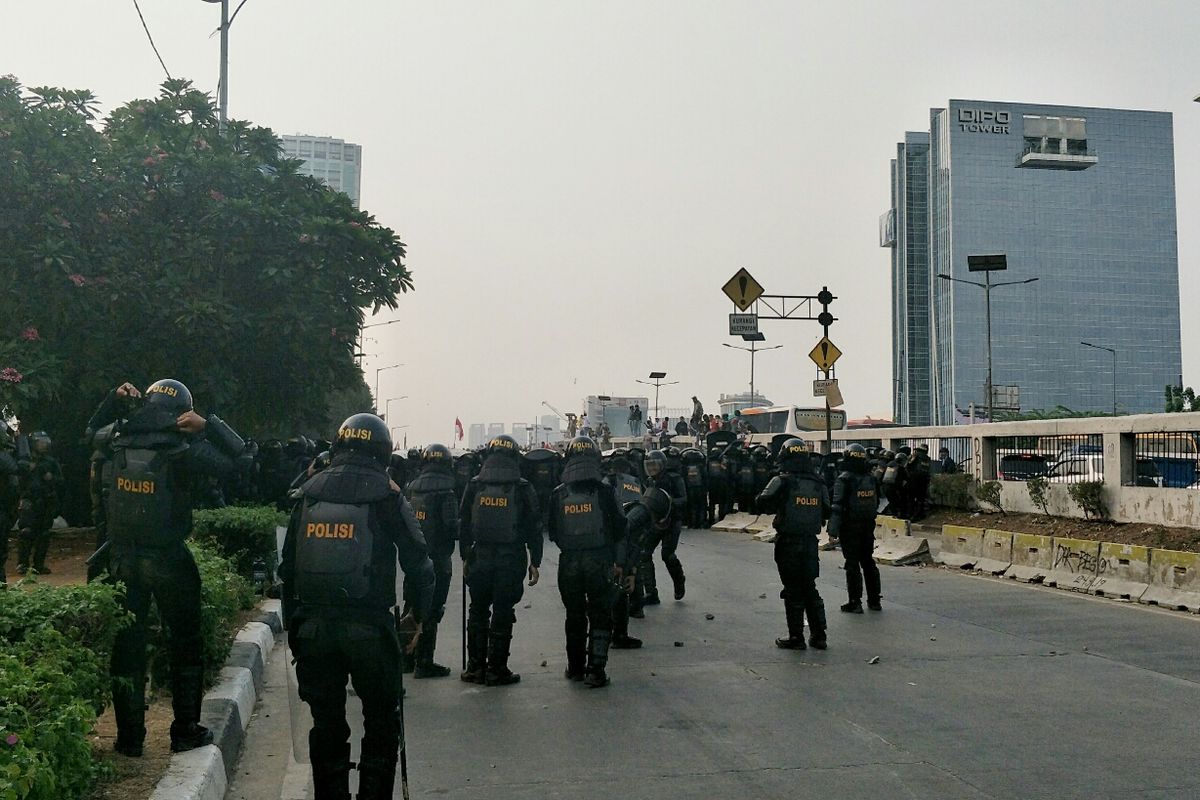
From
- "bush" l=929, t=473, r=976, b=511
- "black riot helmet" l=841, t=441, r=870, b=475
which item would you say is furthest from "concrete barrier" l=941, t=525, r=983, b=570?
"black riot helmet" l=841, t=441, r=870, b=475

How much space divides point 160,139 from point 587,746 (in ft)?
53.1

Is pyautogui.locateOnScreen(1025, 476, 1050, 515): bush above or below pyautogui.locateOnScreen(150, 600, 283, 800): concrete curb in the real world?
above

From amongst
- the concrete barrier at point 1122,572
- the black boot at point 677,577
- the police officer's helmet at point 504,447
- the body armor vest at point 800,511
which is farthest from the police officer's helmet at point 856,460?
the police officer's helmet at point 504,447

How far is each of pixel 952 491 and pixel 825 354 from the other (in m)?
3.56

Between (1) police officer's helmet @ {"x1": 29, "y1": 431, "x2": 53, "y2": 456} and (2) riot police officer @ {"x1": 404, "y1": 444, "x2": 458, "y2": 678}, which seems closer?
(2) riot police officer @ {"x1": 404, "y1": 444, "x2": 458, "y2": 678}

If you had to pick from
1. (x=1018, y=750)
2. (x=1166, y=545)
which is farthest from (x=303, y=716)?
(x=1166, y=545)

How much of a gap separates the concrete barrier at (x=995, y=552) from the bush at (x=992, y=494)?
136 inches

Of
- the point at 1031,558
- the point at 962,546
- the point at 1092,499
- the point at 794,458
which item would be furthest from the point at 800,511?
the point at 1092,499

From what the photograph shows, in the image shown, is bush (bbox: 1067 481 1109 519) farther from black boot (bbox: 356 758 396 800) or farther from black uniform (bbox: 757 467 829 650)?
black boot (bbox: 356 758 396 800)

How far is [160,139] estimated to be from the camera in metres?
18.8

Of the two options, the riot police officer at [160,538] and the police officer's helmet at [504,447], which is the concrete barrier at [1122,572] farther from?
the riot police officer at [160,538]

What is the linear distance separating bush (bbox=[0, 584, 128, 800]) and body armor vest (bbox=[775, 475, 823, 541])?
Answer: 581 centimetres

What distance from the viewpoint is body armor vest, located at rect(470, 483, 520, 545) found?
8203mm

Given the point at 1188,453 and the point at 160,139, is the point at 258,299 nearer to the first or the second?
the point at 160,139
